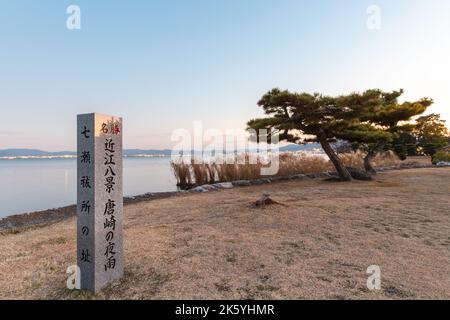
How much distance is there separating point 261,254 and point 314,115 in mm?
5173

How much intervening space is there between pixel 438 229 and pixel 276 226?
6.29ft

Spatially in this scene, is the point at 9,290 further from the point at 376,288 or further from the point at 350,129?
the point at 350,129

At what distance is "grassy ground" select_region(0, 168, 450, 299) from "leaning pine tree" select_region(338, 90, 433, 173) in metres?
2.75

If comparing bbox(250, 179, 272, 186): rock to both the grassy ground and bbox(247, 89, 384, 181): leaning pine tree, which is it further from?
the grassy ground

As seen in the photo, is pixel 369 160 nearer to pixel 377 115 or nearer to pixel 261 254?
pixel 377 115

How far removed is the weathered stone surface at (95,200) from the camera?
1891 mm

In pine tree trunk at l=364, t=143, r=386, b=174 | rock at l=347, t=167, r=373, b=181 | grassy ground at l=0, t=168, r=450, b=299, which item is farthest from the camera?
pine tree trunk at l=364, t=143, r=386, b=174

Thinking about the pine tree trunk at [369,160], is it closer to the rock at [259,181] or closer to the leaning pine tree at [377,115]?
the leaning pine tree at [377,115]

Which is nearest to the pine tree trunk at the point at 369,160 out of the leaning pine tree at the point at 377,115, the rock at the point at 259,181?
the leaning pine tree at the point at 377,115

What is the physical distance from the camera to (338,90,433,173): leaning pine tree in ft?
19.6

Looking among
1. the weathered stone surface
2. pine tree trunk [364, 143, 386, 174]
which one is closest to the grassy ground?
the weathered stone surface

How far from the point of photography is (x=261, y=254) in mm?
2434

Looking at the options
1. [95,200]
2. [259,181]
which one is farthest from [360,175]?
[95,200]
